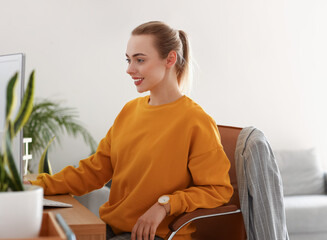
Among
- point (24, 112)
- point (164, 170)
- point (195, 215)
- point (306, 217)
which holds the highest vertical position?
point (24, 112)

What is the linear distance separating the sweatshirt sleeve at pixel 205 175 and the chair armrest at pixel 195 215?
0.6 inches

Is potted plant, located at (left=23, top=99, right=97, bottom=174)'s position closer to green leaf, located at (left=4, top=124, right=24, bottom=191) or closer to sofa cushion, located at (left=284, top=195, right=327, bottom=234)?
sofa cushion, located at (left=284, top=195, right=327, bottom=234)

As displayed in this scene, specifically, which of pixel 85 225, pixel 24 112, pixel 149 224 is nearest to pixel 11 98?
pixel 24 112

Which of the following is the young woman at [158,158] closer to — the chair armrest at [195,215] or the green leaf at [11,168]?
the chair armrest at [195,215]

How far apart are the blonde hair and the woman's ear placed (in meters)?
0.01

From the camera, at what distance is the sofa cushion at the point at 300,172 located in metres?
4.08

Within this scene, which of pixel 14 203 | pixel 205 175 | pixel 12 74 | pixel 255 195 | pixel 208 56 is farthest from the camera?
pixel 208 56

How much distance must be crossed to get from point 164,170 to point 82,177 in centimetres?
33

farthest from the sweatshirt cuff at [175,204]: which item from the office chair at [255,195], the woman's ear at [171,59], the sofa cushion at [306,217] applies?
the sofa cushion at [306,217]

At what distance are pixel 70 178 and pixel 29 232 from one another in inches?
31.3

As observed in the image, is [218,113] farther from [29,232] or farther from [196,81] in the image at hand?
[29,232]

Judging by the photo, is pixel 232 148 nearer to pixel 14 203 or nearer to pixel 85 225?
pixel 85 225

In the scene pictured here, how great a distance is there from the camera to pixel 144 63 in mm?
1606

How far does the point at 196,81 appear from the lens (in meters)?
4.25
